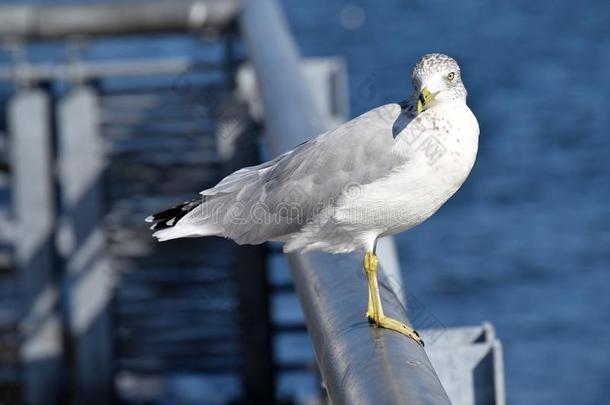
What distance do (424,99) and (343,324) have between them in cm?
95

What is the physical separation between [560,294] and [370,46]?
1591cm

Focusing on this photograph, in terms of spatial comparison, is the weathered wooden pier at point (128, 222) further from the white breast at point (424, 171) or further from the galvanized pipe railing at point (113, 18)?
the white breast at point (424, 171)

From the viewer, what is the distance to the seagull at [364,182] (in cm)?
348

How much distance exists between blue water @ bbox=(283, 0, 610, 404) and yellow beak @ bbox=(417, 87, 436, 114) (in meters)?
2.59

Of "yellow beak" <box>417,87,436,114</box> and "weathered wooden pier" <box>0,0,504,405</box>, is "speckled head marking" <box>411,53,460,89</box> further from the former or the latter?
"weathered wooden pier" <box>0,0,504,405</box>

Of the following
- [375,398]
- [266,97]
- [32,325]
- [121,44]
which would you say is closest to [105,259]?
[32,325]

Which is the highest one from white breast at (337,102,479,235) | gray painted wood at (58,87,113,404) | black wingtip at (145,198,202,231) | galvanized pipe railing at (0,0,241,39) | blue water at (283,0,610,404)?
blue water at (283,0,610,404)

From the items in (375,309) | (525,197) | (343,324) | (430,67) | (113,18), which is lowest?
(343,324)

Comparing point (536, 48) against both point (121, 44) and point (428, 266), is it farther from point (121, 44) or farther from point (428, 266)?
point (428, 266)

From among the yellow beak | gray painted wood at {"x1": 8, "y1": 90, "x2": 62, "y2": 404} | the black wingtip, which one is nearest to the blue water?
gray painted wood at {"x1": 8, "y1": 90, "x2": 62, "y2": 404}

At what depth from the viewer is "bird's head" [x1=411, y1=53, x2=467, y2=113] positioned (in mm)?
3494

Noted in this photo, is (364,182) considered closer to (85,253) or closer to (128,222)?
(85,253)

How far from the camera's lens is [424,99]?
11.4 feet

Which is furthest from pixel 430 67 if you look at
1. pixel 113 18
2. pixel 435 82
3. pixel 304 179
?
pixel 113 18
